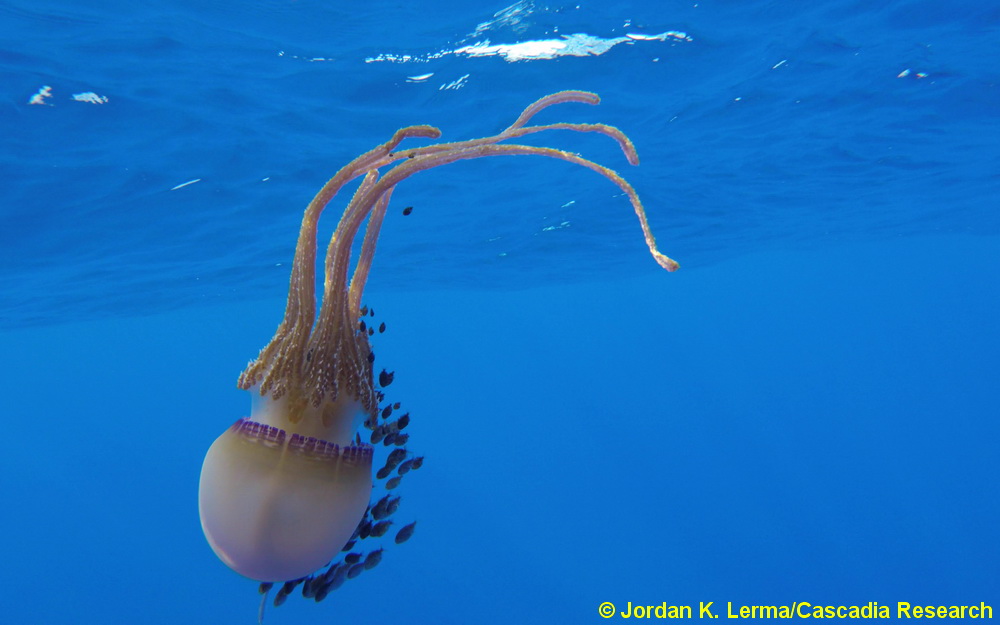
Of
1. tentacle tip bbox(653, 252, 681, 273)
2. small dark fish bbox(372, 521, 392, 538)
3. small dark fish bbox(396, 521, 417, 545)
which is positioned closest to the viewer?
tentacle tip bbox(653, 252, 681, 273)

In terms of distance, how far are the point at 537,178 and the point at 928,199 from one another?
1472cm

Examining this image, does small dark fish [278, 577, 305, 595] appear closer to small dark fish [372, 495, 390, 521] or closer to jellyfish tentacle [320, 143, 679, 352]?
small dark fish [372, 495, 390, 521]

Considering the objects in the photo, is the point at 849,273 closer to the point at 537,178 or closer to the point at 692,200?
the point at 692,200

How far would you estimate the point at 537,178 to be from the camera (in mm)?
14203

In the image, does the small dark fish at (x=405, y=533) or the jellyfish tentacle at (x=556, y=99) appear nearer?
the jellyfish tentacle at (x=556, y=99)

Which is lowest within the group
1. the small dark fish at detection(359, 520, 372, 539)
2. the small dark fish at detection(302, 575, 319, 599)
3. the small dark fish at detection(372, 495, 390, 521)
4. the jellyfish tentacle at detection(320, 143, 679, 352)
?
the small dark fish at detection(302, 575, 319, 599)

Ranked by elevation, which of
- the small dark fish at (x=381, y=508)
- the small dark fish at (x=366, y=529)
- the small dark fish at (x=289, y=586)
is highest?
the small dark fish at (x=381, y=508)

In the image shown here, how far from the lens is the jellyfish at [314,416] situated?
2109 millimetres

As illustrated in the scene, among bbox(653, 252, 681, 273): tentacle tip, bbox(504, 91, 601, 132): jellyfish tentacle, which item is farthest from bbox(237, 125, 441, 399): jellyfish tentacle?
bbox(653, 252, 681, 273): tentacle tip

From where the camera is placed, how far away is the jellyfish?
211 centimetres

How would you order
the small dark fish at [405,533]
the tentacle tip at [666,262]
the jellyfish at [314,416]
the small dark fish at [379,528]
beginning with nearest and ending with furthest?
the tentacle tip at [666,262], the jellyfish at [314,416], the small dark fish at [379,528], the small dark fish at [405,533]

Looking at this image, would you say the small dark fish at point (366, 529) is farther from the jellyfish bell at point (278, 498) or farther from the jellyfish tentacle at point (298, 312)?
the jellyfish tentacle at point (298, 312)

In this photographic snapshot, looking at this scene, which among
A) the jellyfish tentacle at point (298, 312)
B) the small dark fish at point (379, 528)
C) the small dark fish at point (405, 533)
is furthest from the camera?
the small dark fish at point (405, 533)

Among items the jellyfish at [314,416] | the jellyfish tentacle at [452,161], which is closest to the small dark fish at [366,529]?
the jellyfish at [314,416]
